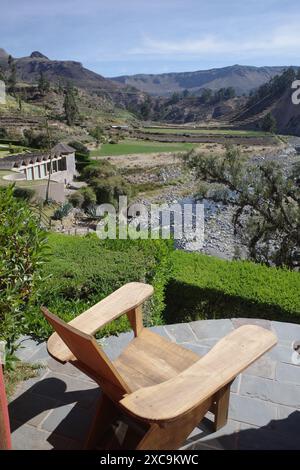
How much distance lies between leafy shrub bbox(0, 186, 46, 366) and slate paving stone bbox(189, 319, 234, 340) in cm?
170

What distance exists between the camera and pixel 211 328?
409cm

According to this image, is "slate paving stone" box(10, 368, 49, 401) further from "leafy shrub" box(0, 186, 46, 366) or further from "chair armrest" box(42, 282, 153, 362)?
"chair armrest" box(42, 282, 153, 362)

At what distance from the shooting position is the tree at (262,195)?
13.0m

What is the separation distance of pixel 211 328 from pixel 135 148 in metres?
66.6

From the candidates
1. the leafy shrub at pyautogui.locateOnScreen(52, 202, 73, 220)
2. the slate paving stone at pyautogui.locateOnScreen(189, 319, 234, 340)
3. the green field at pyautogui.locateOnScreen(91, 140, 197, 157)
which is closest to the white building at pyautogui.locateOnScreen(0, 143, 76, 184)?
the leafy shrub at pyautogui.locateOnScreen(52, 202, 73, 220)

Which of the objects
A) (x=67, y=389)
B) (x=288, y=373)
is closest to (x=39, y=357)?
(x=67, y=389)

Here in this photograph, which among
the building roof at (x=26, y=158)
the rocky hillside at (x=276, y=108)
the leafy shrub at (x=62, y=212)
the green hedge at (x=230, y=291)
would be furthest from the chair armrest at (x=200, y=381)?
the rocky hillside at (x=276, y=108)

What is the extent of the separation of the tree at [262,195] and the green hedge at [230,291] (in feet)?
23.8

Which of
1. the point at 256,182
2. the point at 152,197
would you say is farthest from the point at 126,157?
the point at 256,182

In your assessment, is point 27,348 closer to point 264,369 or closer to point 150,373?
point 150,373

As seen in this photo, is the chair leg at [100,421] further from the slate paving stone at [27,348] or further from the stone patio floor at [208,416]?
the slate paving stone at [27,348]

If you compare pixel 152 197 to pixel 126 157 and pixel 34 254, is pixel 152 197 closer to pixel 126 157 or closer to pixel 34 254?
pixel 126 157

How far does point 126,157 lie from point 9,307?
Result: 192ft

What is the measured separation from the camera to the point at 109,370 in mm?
2082
